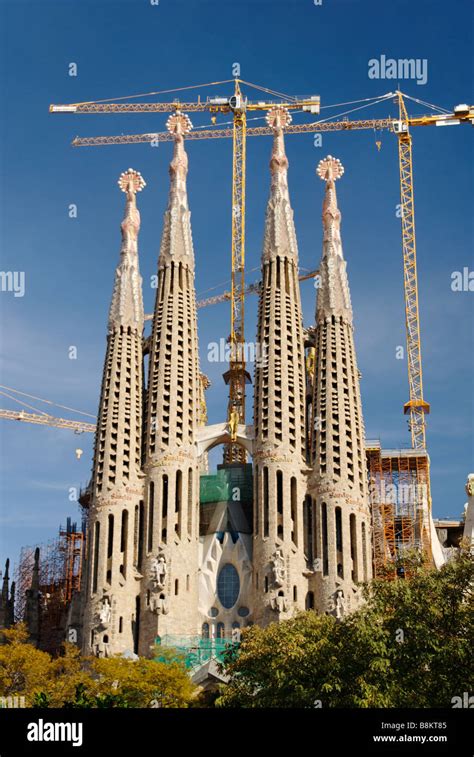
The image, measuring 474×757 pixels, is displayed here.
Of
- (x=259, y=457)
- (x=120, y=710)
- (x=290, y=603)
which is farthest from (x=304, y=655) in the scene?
(x=259, y=457)

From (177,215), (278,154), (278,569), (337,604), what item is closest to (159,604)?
(278,569)

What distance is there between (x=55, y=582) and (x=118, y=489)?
3139cm

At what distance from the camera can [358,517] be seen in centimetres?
6788

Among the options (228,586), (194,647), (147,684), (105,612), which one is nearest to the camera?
(147,684)

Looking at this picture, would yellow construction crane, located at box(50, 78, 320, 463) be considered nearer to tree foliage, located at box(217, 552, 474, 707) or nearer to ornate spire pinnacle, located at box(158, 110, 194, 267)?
ornate spire pinnacle, located at box(158, 110, 194, 267)

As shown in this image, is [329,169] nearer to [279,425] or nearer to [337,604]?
[279,425]

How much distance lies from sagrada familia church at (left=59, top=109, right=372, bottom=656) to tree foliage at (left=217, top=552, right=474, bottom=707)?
71.3 ft

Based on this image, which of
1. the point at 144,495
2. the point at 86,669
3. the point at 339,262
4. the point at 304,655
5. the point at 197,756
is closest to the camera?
the point at 197,756

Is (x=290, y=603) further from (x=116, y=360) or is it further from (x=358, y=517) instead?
(x=116, y=360)

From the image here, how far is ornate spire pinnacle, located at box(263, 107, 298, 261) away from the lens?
75000 mm

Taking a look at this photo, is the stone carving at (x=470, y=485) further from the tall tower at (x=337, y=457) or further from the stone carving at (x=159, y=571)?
the stone carving at (x=159, y=571)

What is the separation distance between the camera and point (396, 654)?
38.2m

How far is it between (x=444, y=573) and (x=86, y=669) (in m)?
30.8

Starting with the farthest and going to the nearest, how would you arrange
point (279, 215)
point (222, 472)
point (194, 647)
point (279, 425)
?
point (222, 472), point (279, 215), point (279, 425), point (194, 647)
